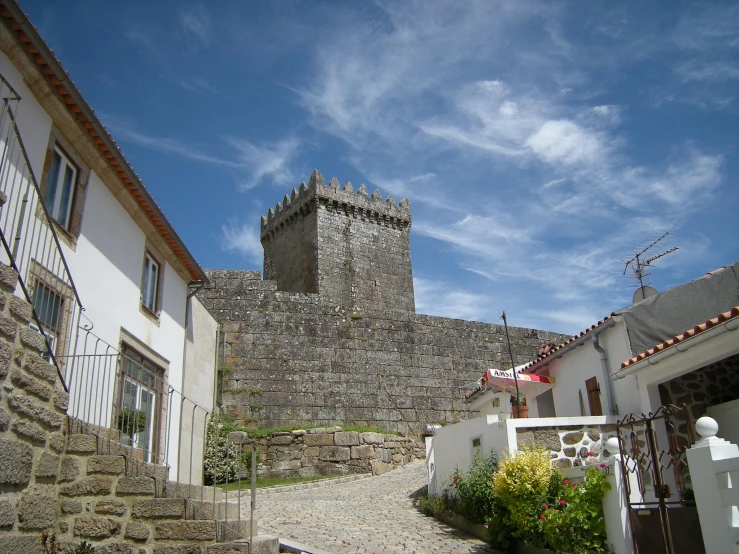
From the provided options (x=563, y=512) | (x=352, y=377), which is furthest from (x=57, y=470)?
(x=352, y=377)

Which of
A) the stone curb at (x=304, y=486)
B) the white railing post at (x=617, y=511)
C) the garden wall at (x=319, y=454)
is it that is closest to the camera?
the white railing post at (x=617, y=511)

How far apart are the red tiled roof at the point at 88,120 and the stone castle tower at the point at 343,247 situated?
1328 centimetres

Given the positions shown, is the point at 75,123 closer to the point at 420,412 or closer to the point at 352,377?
the point at 352,377

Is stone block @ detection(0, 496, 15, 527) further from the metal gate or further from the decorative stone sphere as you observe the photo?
the decorative stone sphere

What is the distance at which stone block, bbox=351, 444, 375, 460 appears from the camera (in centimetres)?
1734

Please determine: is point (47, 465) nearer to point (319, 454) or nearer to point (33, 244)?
point (33, 244)

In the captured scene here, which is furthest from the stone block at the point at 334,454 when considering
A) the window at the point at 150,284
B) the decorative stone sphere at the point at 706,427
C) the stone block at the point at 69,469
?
the decorative stone sphere at the point at 706,427

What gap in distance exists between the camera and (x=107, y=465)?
7.09 meters

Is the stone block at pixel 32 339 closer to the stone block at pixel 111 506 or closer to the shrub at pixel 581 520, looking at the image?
the stone block at pixel 111 506

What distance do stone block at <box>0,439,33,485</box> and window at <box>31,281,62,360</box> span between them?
251 centimetres

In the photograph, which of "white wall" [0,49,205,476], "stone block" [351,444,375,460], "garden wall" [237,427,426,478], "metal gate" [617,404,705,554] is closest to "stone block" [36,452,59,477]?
"white wall" [0,49,205,476]

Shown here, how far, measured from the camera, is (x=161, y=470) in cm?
812

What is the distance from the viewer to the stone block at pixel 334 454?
17.2 m

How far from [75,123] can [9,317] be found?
433 centimetres
